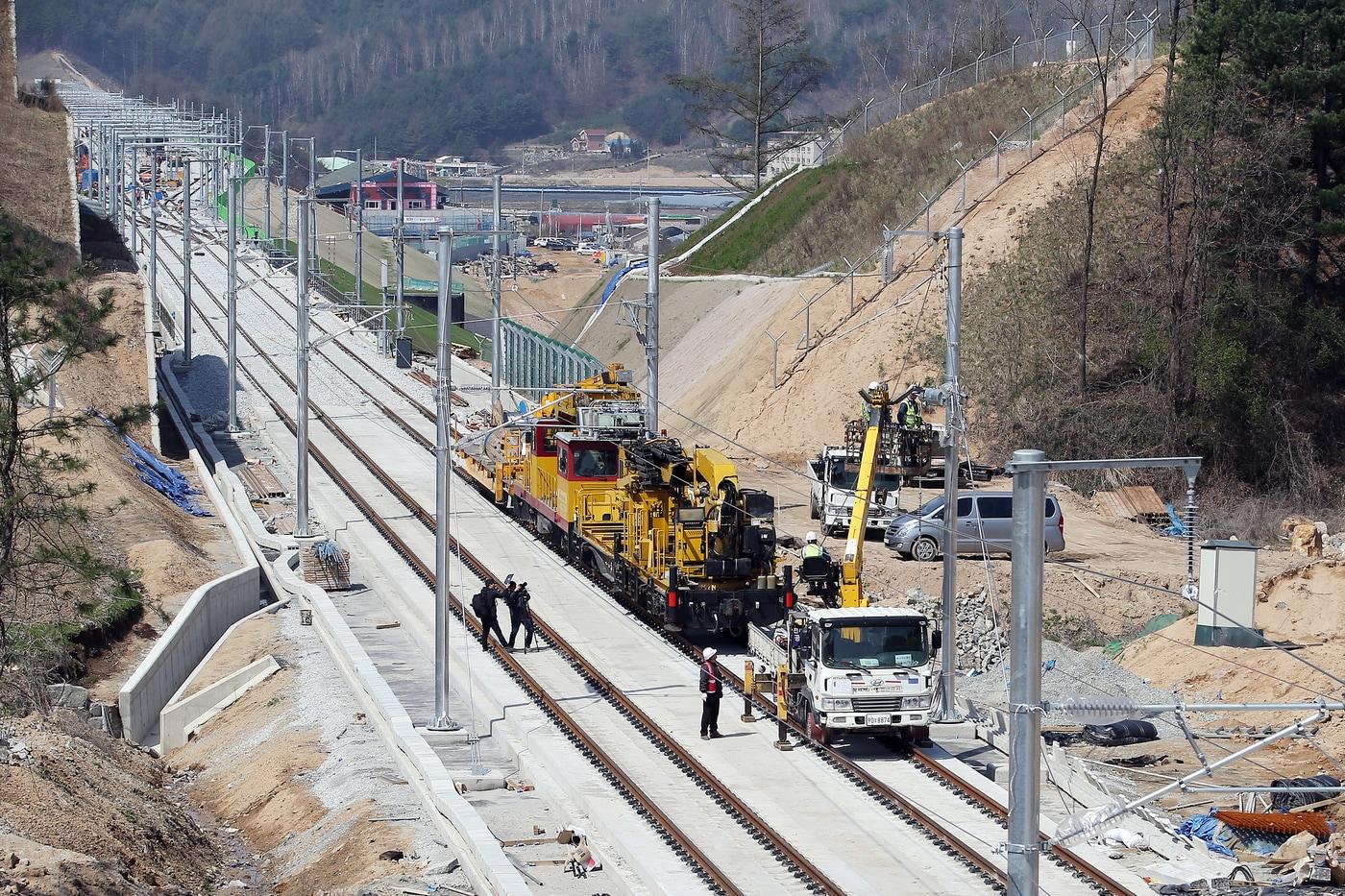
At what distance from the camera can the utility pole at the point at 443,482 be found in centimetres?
2769

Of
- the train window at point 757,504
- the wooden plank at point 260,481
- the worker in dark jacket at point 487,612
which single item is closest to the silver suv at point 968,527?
the train window at point 757,504

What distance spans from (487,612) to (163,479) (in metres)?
23.1

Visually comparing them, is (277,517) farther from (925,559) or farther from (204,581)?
(925,559)

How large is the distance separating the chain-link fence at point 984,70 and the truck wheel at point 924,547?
114 feet

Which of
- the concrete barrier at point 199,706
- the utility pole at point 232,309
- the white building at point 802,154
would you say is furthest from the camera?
the white building at point 802,154

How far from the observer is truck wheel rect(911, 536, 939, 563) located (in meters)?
40.1

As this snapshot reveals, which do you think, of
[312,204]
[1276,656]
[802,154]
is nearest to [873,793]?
[1276,656]

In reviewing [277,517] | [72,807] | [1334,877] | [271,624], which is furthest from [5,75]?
[1334,877]

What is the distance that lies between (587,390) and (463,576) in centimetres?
524

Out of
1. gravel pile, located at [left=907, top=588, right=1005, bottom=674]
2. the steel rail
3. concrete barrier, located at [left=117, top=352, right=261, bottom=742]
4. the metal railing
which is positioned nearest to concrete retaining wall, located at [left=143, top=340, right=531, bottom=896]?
concrete barrier, located at [left=117, top=352, right=261, bottom=742]

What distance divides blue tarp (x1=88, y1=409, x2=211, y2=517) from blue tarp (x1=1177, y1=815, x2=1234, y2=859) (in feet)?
118

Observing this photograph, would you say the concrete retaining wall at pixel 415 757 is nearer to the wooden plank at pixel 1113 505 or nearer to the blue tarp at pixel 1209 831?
the blue tarp at pixel 1209 831

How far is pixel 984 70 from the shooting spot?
3031 inches

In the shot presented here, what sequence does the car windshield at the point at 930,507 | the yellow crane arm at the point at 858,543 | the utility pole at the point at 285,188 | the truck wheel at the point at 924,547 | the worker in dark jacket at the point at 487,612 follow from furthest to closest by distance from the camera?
the utility pole at the point at 285,188 < the car windshield at the point at 930,507 < the truck wheel at the point at 924,547 < the worker in dark jacket at the point at 487,612 < the yellow crane arm at the point at 858,543
